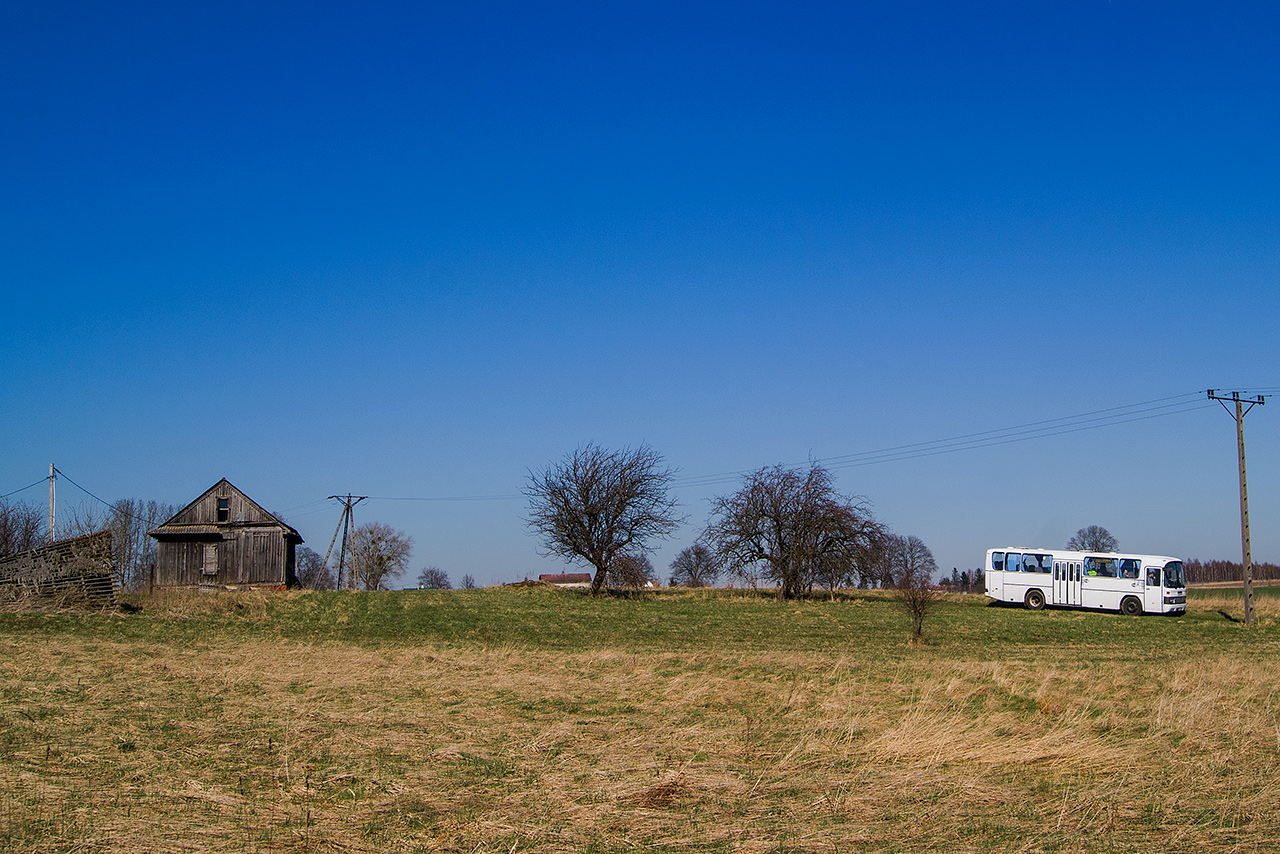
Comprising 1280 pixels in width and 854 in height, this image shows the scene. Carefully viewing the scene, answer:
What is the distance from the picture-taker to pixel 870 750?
963cm

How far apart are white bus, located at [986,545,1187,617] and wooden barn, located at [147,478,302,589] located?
36.7 metres

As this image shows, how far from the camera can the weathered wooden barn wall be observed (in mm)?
29219

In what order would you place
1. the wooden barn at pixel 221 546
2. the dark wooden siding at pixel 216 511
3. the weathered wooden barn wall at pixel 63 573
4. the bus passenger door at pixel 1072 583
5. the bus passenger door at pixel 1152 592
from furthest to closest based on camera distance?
the dark wooden siding at pixel 216 511 → the wooden barn at pixel 221 546 → the bus passenger door at pixel 1072 583 → the bus passenger door at pixel 1152 592 → the weathered wooden barn wall at pixel 63 573

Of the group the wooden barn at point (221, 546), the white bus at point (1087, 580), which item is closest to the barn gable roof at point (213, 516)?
the wooden barn at point (221, 546)

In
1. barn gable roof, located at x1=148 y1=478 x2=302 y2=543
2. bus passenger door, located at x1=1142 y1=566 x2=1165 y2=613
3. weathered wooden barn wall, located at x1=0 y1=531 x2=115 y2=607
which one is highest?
barn gable roof, located at x1=148 y1=478 x2=302 y2=543

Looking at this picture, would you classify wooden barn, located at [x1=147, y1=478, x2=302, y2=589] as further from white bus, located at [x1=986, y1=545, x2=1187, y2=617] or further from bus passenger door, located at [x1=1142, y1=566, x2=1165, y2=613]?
bus passenger door, located at [x1=1142, y1=566, x2=1165, y2=613]

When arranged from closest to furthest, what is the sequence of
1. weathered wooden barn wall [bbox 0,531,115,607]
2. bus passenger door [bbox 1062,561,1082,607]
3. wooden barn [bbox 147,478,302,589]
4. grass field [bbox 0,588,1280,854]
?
grass field [bbox 0,588,1280,854] < weathered wooden barn wall [bbox 0,531,115,607] < bus passenger door [bbox 1062,561,1082,607] < wooden barn [bbox 147,478,302,589]

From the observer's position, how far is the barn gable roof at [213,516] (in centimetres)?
4716

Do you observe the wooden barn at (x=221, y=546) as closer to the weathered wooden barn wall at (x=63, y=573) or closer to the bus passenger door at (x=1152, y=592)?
the weathered wooden barn wall at (x=63, y=573)

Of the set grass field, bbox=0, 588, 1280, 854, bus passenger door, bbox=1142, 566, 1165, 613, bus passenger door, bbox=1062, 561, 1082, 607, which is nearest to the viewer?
grass field, bbox=0, 588, 1280, 854

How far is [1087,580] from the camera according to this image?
43.6 meters

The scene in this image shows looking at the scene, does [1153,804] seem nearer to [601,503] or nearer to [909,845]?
[909,845]

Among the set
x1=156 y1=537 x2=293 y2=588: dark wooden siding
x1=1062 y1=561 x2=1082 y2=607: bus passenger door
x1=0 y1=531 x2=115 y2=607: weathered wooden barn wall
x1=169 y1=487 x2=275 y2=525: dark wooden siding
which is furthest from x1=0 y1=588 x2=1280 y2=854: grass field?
x1=169 y1=487 x2=275 y2=525: dark wooden siding

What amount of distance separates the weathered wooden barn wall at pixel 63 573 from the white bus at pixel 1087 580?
3897 centimetres
